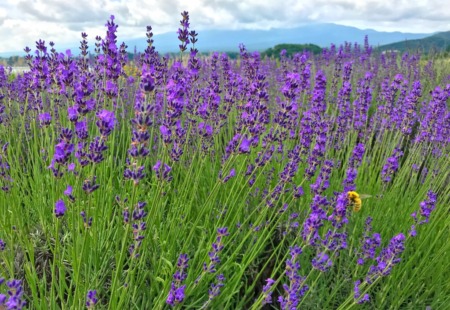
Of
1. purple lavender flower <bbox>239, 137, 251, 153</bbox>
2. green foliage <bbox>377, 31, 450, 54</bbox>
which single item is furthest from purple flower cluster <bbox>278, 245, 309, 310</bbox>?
green foliage <bbox>377, 31, 450, 54</bbox>

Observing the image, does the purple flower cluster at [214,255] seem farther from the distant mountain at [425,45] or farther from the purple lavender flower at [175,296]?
the distant mountain at [425,45]

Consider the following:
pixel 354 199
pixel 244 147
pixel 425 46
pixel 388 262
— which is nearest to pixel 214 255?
pixel 244 147

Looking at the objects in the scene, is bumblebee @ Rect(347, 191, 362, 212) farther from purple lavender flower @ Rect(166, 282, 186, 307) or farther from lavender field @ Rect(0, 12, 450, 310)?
purple lavender flower @ Rect(166, 282, 186, 307)

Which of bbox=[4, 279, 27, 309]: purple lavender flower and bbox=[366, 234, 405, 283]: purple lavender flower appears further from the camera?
bbox=[366, 234, 405, 283]: purple lavender flower

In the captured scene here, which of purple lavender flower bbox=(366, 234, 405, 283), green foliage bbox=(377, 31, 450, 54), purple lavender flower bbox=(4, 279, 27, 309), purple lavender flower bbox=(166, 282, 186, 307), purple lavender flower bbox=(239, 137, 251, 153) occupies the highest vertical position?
green foliage bbox=(377, 31, 450, 54)

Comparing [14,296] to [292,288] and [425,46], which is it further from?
[425,46]

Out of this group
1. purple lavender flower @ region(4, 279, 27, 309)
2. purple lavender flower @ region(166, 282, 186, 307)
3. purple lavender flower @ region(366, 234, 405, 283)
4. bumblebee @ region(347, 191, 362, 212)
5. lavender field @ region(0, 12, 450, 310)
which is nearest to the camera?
purple lavender flower @ region(4, 279, 27, 309)

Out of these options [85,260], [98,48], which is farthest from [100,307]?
[98,48]

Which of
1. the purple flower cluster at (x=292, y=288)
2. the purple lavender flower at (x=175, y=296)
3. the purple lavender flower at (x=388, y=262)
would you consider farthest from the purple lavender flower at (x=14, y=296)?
the purple lavender flower at (x=388, y=262)

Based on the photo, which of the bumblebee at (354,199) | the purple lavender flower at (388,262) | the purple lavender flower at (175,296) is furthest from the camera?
the bumblebee at (354,199)

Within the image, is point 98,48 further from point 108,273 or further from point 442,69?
point 442,69

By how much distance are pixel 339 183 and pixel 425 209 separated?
1.07 metres

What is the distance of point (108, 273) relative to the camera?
2.39 metres

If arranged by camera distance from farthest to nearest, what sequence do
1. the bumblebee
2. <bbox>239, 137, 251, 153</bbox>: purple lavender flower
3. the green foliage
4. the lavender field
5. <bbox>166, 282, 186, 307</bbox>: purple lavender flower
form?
the green foliage < the bumblebee < <bbox>239, 137, 251, 153</bbox>: purple lavender flower < the lavender field < <bbox>166, 282, 186, 307</bbox>: purple lavender flower
